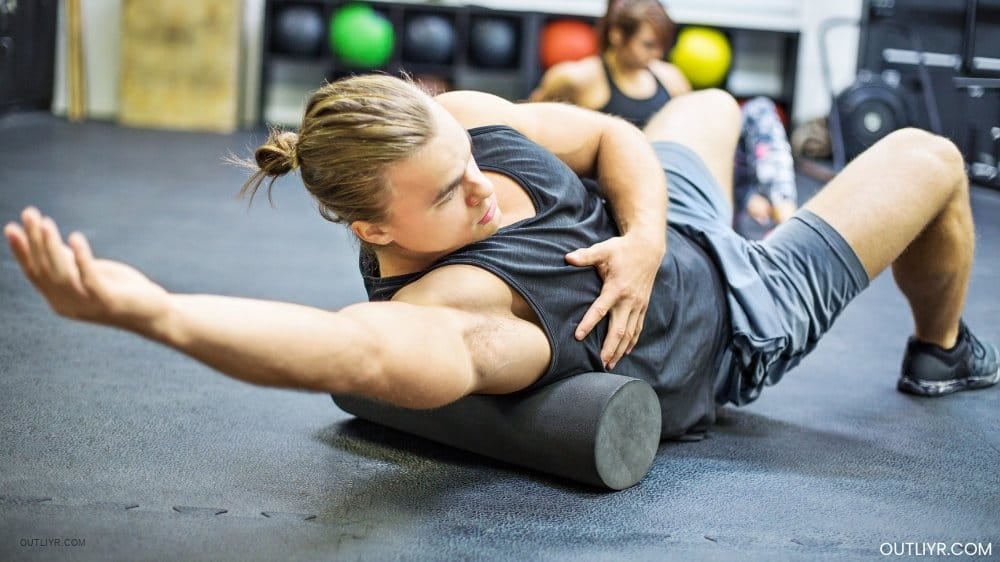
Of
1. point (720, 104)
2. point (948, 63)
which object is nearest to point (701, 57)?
point (948, 63)

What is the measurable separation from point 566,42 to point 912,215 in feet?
16.8

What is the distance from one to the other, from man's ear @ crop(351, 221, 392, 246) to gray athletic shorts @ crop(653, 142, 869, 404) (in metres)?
0.65

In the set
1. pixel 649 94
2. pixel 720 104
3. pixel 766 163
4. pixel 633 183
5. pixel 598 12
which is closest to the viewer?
pixel 633 183

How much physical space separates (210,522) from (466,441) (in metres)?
0.43

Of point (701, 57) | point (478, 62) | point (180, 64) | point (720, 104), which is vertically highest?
point (720, 104)

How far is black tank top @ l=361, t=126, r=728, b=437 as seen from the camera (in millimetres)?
1572

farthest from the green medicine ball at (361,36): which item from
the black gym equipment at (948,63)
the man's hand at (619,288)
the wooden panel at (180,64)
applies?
the man's hand at (619,288)

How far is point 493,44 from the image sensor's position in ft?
22.8

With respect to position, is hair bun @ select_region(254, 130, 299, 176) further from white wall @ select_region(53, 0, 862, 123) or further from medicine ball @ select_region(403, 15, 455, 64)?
white wall @ select_region(53, 0, 862, 123)

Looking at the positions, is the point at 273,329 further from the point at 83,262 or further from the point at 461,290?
the point at 461,290

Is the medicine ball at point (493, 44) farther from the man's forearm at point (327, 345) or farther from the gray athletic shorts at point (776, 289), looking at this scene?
the man's forearm at point (327, 345)

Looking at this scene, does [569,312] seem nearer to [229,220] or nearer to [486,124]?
[486,124]

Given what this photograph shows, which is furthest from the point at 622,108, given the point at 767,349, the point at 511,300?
the point at 511,300

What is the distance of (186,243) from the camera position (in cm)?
350
